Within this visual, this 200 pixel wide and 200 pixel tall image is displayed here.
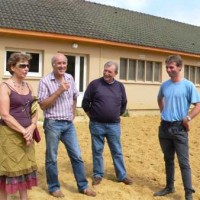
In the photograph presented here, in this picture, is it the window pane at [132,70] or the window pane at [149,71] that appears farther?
the window pane at [149,71]

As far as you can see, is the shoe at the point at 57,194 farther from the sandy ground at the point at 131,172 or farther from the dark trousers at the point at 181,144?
the dark trousers at the point at 181,144

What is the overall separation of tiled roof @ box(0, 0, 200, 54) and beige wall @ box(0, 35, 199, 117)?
43 cm

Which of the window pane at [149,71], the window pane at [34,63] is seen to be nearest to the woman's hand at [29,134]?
the window pane at [34,63]

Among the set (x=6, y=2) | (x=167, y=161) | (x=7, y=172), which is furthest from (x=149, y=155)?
(x=6, y=2)

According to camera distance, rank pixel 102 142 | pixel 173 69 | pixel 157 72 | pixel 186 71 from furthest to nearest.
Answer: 1. pixel 186 71
2. pixel 157 72
3. pixel 102 142
4. pixel 173 69

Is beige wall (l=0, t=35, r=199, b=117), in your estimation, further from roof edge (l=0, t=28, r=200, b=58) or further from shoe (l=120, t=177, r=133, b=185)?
shoe (l=120, t=177, r=133, b=185)

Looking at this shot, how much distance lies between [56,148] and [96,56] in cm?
1108

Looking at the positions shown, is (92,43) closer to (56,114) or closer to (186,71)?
(186,71)

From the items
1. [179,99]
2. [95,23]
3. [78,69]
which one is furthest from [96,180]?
[95,23]

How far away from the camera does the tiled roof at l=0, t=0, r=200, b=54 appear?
15422 millimetres

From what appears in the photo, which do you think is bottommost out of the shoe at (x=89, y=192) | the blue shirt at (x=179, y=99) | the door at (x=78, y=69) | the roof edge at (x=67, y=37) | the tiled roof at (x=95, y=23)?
the shoe at (x=89, y=192)

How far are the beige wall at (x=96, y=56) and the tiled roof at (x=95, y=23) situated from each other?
43 cm

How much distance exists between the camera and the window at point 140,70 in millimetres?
18062

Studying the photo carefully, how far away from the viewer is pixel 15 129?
489 cm
